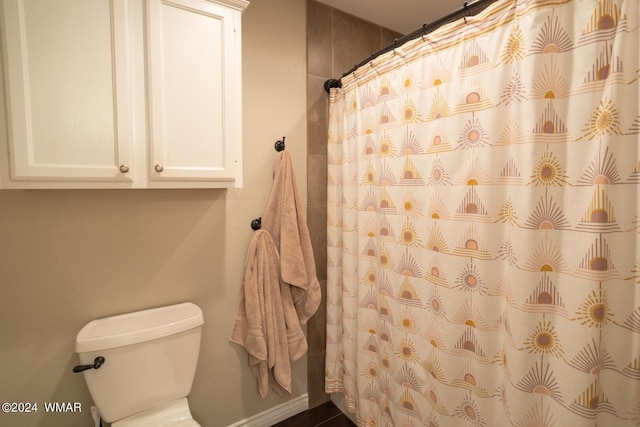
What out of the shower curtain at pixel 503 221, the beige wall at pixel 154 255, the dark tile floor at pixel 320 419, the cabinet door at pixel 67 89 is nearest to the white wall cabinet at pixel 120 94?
the cabinet door at pixel 67 89

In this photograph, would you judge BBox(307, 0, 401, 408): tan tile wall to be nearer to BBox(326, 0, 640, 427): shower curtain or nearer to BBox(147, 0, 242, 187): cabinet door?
BBox(326, 0, 640, 427): shower curtain

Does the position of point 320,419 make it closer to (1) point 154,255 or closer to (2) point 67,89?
(1) point 154,255

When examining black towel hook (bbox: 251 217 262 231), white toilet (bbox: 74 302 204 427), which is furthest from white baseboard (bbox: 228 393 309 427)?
black towel hook (bbox: 251 217 262 231)

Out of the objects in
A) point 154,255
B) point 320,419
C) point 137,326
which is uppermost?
point 154,255

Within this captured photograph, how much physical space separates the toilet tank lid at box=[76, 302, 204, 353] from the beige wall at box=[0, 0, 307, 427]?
52mm

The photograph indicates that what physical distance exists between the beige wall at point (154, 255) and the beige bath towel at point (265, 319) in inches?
3.5

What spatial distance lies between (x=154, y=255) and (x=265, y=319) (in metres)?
0.62

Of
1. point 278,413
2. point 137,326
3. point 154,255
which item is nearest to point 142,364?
point 137,326

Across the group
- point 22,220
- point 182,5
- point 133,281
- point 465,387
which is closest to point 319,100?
point 182,5

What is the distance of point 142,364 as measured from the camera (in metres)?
1.10

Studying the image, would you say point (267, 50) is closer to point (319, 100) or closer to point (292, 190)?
point (319, 100)

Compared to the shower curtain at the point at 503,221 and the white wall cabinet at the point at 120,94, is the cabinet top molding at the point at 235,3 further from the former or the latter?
the shower curtain at the point at 503,221

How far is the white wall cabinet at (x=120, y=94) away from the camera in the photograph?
0.86 meters

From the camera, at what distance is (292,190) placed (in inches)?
59.3
